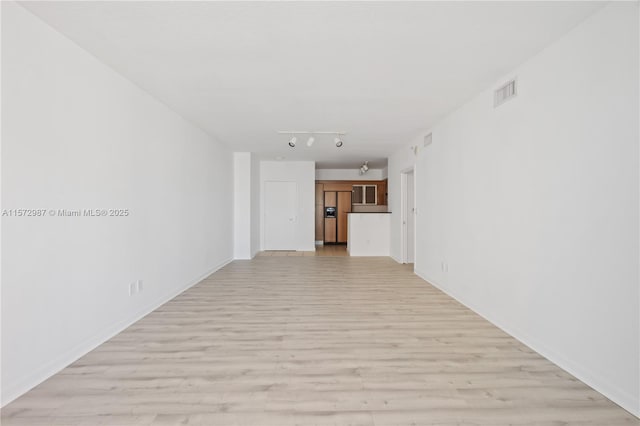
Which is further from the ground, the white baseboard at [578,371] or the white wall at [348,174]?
the white wall at [348,174]

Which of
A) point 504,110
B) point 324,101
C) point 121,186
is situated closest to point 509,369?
point 504,110

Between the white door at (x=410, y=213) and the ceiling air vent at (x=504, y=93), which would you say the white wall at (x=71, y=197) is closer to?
the ceiling air vent at (x=504, y=93)

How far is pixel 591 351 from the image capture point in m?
2.28

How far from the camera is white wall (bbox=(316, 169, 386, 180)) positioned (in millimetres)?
11312

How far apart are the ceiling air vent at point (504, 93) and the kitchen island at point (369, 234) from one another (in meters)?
5.25

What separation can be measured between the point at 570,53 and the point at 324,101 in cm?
242

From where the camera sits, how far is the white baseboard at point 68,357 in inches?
82.7

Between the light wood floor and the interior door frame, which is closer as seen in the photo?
the light wood floor

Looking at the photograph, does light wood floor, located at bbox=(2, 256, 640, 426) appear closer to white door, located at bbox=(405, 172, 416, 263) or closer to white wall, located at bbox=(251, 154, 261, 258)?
white door, located at bbox=(405, 172, 416, 263)

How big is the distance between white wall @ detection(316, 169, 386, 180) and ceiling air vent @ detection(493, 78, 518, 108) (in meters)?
7.82

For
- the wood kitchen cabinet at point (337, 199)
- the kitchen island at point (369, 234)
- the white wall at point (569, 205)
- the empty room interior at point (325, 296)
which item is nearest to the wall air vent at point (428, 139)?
the empty room interior at point (325, 296)

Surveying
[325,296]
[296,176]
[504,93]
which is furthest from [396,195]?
[504,93]

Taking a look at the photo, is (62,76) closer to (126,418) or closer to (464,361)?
(126,418)

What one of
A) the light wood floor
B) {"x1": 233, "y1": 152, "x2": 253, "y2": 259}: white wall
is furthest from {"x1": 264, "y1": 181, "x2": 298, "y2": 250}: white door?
the light wood floor
